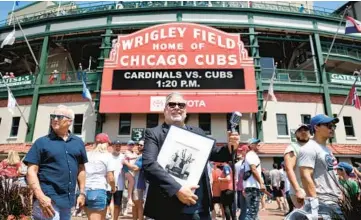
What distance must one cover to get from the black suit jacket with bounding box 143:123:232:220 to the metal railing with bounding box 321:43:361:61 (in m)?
20.5

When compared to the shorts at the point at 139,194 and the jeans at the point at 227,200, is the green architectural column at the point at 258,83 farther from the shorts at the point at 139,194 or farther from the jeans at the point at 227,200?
the shorts at the point at 139,194

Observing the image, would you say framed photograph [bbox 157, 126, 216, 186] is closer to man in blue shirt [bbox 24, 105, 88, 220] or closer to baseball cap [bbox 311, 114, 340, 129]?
man in blue shirt [bbox 24, 105, 88, 220]

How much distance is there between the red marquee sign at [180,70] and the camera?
1611cm

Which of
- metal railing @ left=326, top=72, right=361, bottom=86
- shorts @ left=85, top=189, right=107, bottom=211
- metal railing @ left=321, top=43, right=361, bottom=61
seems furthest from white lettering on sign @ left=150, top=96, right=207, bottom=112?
shorts @ left=85, top=189, right=107, bottom=211

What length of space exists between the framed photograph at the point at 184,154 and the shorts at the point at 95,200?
8.42 ft

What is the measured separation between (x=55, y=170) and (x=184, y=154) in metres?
1.58

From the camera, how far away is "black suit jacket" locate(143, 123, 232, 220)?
2.23 m

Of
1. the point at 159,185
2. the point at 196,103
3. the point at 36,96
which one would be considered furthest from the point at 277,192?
the point at 36,96

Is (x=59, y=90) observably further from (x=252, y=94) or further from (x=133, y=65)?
(x=252, y=94)

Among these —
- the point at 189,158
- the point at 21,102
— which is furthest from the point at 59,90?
the point at 189,158

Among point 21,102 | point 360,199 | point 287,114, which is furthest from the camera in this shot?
point 21,102

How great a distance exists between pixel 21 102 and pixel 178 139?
19334 mm

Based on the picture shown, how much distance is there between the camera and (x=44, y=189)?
3076 mm

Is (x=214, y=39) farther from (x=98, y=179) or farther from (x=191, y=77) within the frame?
(x=98, y=179)
